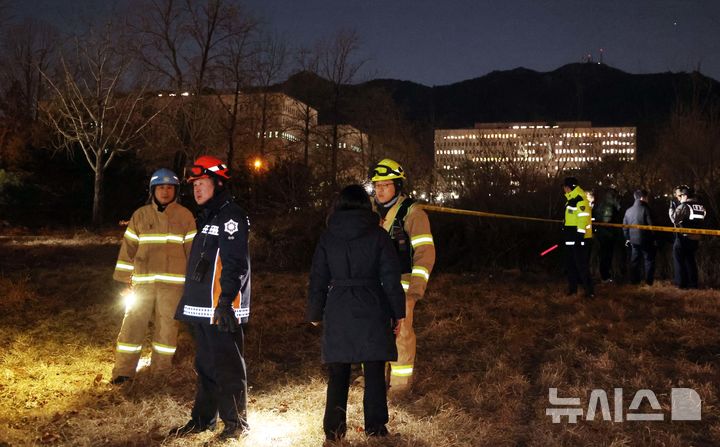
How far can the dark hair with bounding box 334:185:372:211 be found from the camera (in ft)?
13.7

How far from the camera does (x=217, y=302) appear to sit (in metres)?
4.52

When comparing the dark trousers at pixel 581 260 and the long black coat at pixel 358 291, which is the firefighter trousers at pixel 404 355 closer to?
the long black coat at pixel 358 291

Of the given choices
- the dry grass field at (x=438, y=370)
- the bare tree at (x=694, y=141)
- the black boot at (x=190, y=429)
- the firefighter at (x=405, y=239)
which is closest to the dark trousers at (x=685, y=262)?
the dry grass field at (x=438, y=370)

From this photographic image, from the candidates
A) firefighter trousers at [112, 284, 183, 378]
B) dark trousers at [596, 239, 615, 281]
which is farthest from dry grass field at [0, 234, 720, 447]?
dark trousers at [596, 239, 615, 281]

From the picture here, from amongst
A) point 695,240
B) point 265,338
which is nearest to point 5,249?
point 265,338

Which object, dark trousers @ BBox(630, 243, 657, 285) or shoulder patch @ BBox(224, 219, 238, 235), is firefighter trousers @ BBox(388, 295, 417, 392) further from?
dark trousers @ BBox(630, 243, 657, 285)

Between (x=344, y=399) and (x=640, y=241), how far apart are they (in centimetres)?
892

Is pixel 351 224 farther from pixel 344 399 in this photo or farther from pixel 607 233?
pixel 607 233

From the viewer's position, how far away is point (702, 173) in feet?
59.0

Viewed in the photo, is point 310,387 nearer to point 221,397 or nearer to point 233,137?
point 221,397

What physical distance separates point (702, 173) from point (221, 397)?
17453mm

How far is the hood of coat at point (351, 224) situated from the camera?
4.14 m

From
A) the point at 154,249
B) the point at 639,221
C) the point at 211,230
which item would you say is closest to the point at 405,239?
the point at 211,230

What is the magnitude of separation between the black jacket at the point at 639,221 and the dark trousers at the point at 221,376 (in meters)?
9.07
